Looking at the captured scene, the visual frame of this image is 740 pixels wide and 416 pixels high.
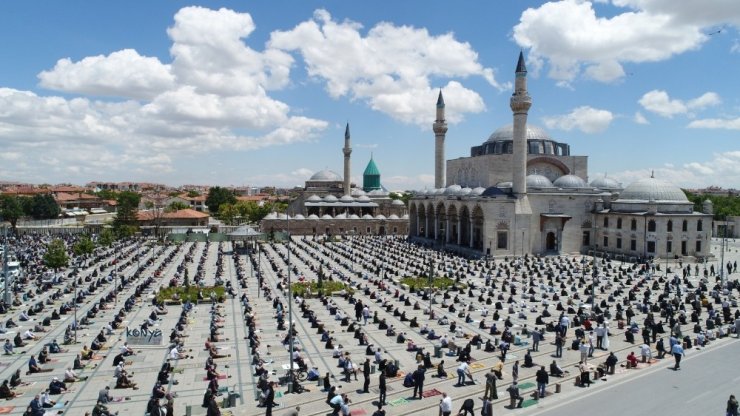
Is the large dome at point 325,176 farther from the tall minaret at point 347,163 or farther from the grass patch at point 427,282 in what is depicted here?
the grass patch at point 427,282

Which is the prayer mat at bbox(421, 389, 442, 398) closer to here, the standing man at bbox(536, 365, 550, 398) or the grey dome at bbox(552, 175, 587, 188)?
the standing man at bbox(536, 365, 550, 398)

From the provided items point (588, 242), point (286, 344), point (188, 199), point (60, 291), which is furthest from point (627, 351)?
point (188, 199)

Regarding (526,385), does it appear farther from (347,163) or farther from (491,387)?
(347,163)

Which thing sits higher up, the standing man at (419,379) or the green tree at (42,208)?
the green tree at (42,208)

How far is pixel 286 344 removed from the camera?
63.2 ft

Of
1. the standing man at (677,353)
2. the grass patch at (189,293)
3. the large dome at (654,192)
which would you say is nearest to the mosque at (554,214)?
the large dome at (654,192)

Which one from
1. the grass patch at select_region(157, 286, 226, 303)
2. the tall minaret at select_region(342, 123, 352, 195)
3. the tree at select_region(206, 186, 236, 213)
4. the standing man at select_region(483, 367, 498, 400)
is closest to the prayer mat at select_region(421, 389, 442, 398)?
the standing man at select_region(483, 367, 498, 400)

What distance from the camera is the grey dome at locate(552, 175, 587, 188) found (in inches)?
2077

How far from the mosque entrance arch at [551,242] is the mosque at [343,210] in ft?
86.5

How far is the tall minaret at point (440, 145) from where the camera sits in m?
65.3

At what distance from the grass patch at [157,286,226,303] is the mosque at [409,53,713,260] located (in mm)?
26321

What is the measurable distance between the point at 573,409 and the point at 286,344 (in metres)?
10.1

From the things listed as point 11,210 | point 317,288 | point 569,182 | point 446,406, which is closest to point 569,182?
point 569,182

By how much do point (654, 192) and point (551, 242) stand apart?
986cm
